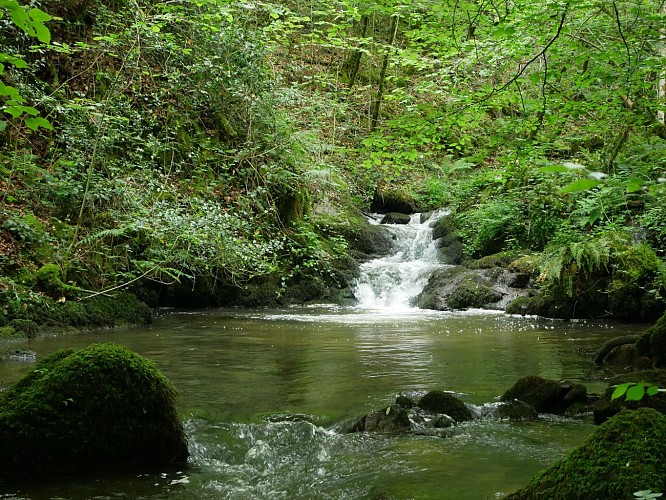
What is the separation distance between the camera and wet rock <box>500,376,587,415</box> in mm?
6109

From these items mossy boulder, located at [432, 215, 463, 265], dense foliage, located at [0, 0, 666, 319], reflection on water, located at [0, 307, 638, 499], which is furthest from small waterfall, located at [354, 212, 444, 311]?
reflection on water, located at [0, 307, 638, 499]

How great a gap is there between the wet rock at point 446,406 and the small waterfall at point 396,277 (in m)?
10.9

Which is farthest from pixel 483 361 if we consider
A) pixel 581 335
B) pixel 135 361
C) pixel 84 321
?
pixel 84 321

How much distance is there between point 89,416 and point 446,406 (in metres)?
3.19

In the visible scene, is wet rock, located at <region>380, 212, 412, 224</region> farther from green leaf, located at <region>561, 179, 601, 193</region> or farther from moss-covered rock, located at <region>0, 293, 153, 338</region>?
green leaf, located at <region>561, 179, 601, 193</region>

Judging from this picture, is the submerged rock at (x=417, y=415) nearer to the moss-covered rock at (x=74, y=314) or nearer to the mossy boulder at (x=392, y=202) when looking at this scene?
the moss-covered rock at (x=74, y=314)

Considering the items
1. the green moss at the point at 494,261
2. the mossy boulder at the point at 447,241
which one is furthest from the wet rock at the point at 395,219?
the green moss at the point at 494,261

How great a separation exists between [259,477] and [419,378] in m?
3.38

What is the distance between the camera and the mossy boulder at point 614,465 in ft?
8.85

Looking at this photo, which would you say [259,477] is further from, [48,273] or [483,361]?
[48,273]

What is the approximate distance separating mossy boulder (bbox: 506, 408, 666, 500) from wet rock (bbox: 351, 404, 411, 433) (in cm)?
228

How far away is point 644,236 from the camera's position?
15016mm

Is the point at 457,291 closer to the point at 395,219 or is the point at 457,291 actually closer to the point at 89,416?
the point at 395,219

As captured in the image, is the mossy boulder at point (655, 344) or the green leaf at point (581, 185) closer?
the green leaf at point (581, 185)
